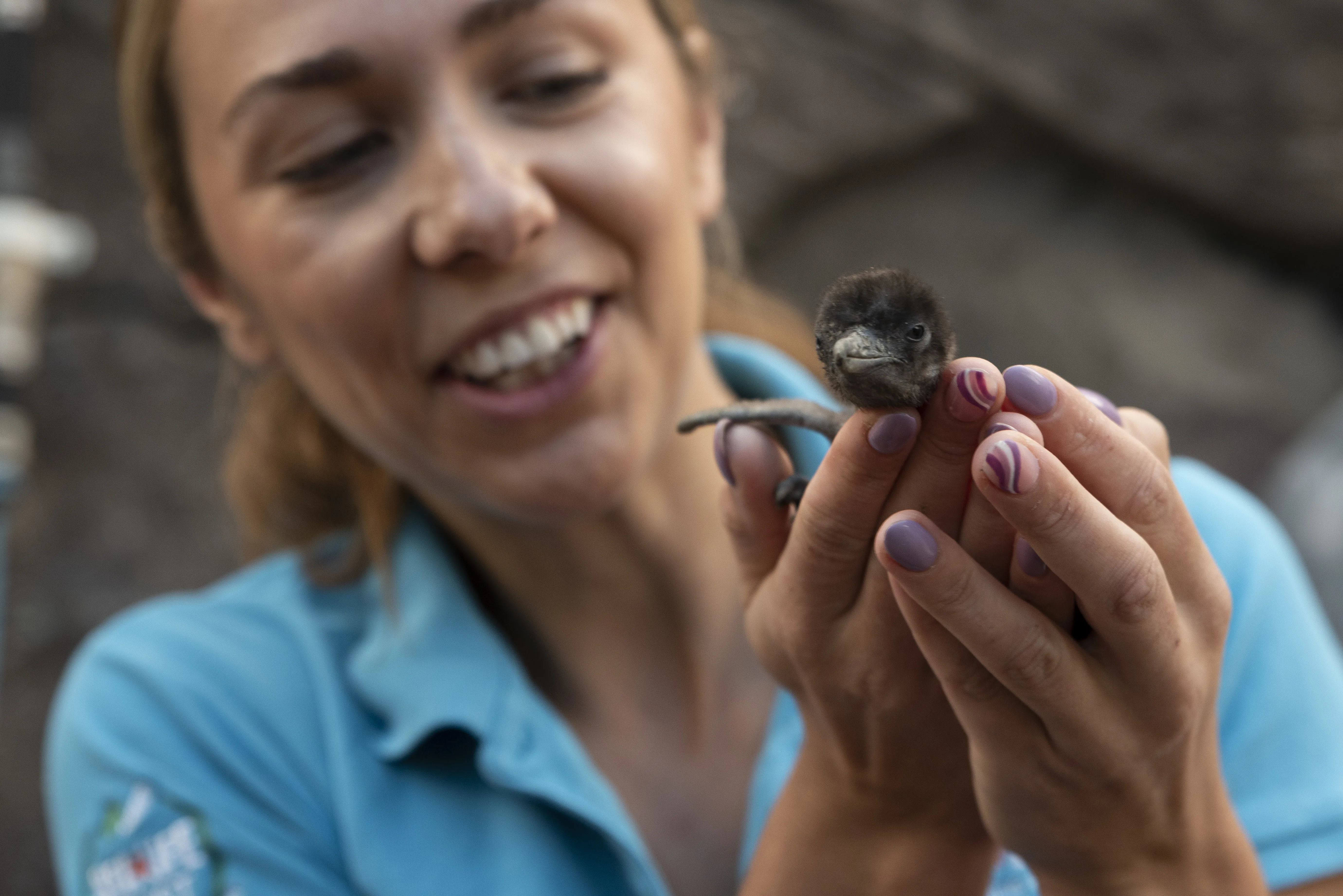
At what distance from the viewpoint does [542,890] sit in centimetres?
154

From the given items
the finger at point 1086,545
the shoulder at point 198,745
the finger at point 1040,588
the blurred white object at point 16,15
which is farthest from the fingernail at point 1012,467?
the blurred white object at point 16,15

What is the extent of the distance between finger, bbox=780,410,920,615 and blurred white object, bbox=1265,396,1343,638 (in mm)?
2746

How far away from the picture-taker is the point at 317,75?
1.37 metres

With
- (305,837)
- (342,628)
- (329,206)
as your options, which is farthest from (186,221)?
(305,837)

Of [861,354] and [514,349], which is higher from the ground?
[861,354]

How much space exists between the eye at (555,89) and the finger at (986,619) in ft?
2.73

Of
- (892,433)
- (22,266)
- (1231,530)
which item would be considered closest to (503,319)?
(892,433)

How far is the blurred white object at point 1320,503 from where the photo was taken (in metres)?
3.18

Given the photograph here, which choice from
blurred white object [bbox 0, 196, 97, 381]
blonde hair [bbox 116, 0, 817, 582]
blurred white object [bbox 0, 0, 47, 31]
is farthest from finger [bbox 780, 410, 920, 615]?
blurred white object [bbox 0, 0, 47, 31]

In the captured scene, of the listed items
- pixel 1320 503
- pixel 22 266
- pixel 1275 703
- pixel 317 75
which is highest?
pixel 317 75

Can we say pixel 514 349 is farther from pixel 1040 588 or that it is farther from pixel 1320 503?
pixel 1320 503

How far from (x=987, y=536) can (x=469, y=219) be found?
2.44 feet

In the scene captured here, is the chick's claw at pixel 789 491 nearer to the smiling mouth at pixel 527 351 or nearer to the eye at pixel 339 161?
the smiling mouth at pixel 527 351

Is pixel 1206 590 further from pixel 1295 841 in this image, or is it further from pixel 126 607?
pixel 126 607
